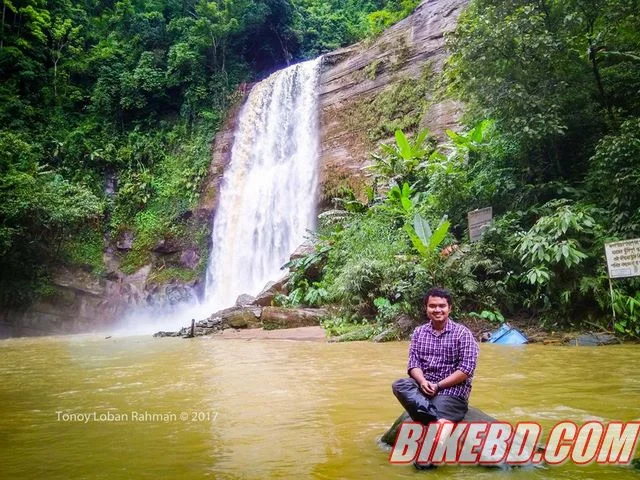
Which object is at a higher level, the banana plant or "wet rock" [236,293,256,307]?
the banana plant

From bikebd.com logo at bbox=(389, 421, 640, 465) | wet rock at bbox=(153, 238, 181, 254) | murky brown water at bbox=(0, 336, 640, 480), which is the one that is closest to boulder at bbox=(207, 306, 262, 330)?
murky brown water at bbox=(0, 336, 640, 480)

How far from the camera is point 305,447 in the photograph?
2904 millimetres

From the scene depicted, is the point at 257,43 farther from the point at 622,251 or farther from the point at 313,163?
the point at 622,251

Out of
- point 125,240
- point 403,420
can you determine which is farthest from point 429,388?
point 125,240

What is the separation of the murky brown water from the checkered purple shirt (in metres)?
0.52

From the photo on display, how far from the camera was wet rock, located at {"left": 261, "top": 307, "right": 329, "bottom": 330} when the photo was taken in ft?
35.9

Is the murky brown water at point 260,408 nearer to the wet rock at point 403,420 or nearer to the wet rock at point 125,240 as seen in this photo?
the wet rock at point 403,420

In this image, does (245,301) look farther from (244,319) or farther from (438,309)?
(438,309)

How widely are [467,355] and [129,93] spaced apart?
2462cm

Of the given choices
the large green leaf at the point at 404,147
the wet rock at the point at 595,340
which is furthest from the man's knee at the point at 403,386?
the large green leaf at the point at 404,147

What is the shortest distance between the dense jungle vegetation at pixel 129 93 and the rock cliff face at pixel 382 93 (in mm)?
2724

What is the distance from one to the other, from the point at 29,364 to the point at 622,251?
9048mm

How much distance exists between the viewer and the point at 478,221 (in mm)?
9477

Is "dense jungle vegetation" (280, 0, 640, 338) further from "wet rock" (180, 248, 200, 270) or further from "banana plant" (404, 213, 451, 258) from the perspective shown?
"wet rock" (180, 248, 200, 270)
